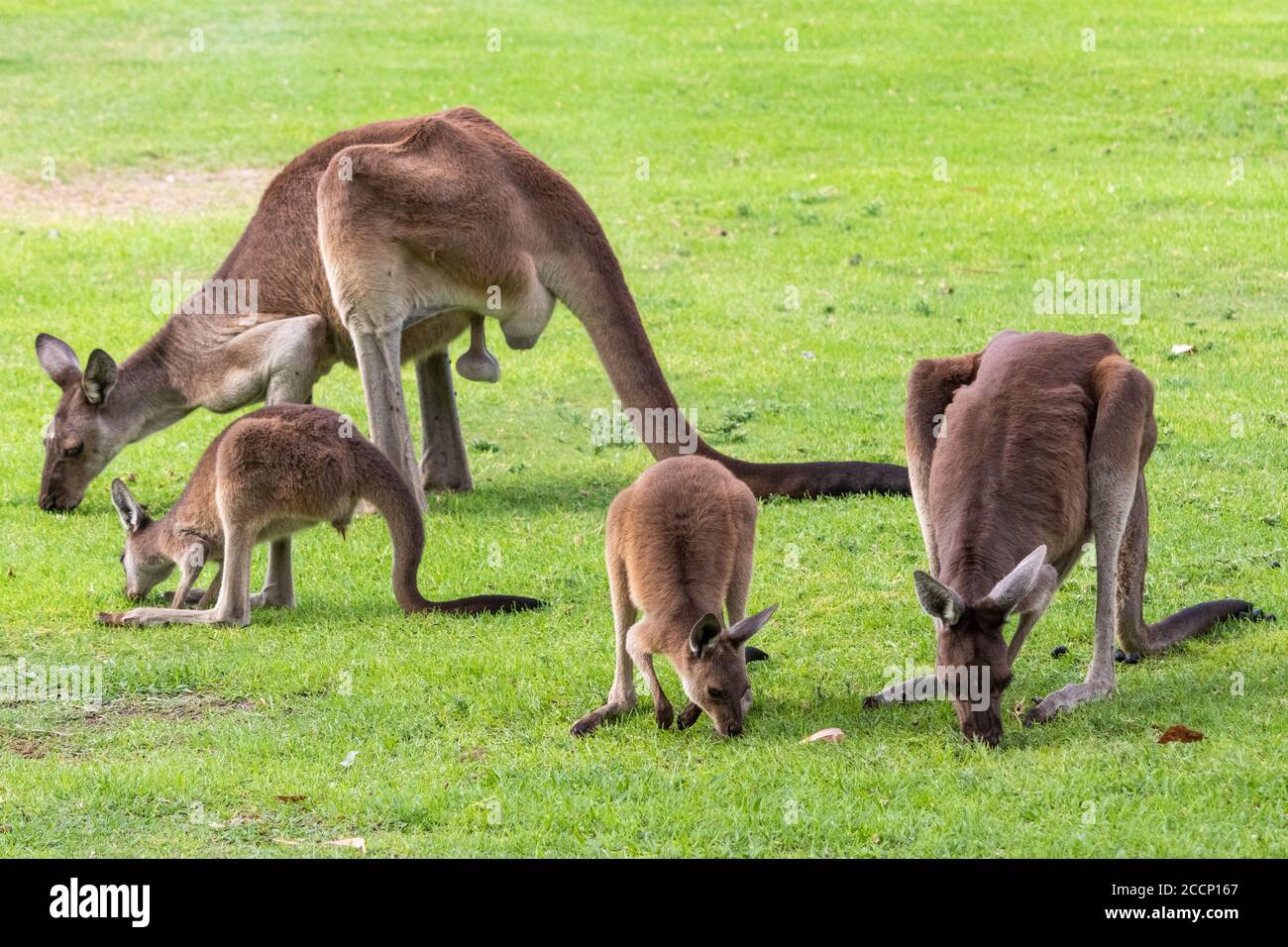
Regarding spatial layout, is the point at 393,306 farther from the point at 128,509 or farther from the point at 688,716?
the point at 688,716

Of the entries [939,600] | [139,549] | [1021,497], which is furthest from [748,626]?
[139,549]

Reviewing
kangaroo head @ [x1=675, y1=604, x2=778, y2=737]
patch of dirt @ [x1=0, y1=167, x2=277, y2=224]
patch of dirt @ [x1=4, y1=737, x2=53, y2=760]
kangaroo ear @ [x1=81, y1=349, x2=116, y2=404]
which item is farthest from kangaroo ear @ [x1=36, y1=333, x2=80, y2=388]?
patch of dirt @ [x1=0, y1=167, x2=277, y2=224]

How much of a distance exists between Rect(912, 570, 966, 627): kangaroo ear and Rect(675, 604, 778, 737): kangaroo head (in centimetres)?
51

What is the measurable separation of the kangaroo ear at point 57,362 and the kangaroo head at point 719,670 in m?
4.99

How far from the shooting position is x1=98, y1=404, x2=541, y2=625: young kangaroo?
6844 millimetres

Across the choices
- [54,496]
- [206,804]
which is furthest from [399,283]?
[206,804]

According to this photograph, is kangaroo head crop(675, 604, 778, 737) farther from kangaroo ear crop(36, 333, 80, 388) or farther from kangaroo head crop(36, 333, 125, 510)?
kangaroo ear crop(36, 333, 80, 388)

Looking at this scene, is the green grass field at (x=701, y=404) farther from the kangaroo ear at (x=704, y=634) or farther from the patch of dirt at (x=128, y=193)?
the kangaroo ear at (x=704, y=634)

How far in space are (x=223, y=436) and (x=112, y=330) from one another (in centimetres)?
631

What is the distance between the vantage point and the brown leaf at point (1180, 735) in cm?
534

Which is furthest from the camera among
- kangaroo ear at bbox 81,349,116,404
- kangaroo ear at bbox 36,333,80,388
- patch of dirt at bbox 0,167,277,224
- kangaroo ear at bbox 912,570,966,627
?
patch of dirt at bbox 0,167,277,224

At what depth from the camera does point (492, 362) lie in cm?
876

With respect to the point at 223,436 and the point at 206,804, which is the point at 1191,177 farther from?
the point at 206,804

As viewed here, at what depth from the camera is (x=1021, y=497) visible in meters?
5.48
